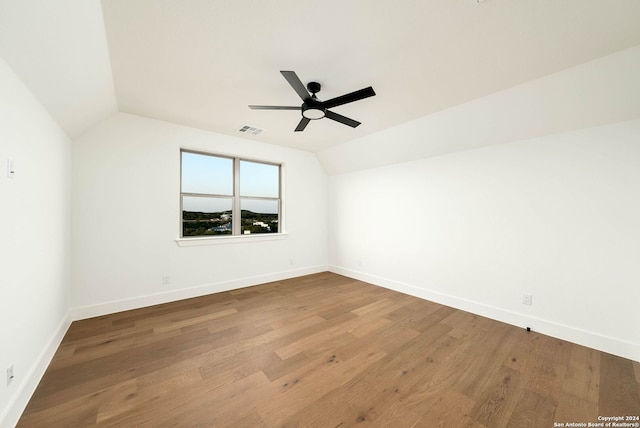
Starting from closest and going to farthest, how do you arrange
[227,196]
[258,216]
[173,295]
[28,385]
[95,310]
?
[28,385] → [95,310] → [173,295] → [227,196] → [258,216]

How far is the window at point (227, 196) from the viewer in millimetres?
3779

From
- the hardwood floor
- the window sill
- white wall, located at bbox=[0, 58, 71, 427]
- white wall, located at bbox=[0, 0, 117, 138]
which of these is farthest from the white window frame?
white wall, located at bbox=[0, 0, 117, 138]

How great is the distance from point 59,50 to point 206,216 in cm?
265

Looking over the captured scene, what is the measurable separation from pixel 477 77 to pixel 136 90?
344cm

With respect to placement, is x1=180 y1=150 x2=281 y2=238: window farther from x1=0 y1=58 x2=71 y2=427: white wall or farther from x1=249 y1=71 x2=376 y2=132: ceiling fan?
x1=249 y1=71 x2=376 y2=132: ceiling fan

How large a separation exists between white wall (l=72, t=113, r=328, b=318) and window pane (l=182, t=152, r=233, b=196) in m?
0.22

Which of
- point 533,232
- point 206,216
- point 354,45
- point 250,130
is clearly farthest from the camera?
point 206,216

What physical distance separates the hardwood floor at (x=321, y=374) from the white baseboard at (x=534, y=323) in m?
0.10

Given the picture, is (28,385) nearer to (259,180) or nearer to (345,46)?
(345,46)

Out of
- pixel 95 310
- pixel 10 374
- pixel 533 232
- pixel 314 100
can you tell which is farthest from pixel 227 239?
pixel 533 232

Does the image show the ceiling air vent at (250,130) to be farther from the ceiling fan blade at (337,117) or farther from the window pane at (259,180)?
the ceiling fan blade at (337,117)

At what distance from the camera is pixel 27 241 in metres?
1.71

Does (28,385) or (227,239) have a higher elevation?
(227,239)

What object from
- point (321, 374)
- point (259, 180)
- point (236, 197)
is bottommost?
point (321, 374)
